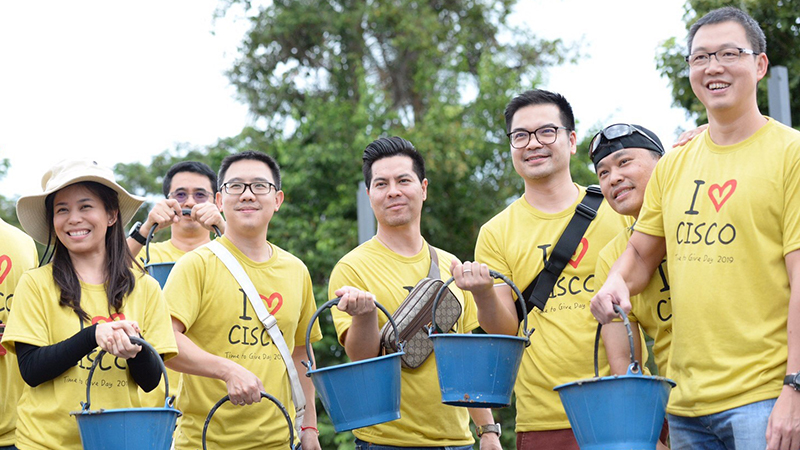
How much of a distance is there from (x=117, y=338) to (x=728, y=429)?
236 centimetres

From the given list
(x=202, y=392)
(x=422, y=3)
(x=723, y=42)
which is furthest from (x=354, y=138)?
(x=723, y=42)

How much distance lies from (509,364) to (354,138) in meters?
11.4

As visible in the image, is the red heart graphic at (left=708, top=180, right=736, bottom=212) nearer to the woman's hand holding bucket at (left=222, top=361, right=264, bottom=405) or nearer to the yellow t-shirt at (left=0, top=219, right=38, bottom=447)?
the woman's hand holding bucket at (left=222, top=361, right=264, bottom=405)

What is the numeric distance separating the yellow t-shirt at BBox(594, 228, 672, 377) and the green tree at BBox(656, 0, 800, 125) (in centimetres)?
522

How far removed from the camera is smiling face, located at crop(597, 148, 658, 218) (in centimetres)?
426

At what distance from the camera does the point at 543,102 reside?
4715mm

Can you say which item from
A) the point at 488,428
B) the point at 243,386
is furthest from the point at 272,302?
the point at 488,428

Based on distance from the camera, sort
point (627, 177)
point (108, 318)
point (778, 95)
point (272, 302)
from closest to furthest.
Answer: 1. point (108, 318)
2. point (627, 177)
3. point (272, 302)
4. point (778, 95)

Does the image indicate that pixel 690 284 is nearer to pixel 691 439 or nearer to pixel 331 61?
pixel 691 439

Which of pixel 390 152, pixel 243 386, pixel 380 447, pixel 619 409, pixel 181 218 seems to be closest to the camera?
pixel 619 409

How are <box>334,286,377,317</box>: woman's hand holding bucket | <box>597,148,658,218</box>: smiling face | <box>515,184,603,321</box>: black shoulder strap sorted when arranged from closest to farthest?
<box>334,286,377,317</box>: woman's hand holding bucket
<box>597,148,658,218</box>: smiling face
<box>515,184,603,321</box>: black shoulder strap

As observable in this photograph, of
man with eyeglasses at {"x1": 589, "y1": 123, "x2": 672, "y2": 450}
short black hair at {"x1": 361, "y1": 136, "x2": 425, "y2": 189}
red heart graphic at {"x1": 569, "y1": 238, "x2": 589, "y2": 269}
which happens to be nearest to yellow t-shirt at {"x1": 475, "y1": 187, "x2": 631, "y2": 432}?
red heart graphic at {"x1": 569, "y1": 238, "x2": 589, "y2": 269}

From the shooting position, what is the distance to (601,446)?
3352 mm

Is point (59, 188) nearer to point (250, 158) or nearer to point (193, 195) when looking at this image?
point (250, 158)
